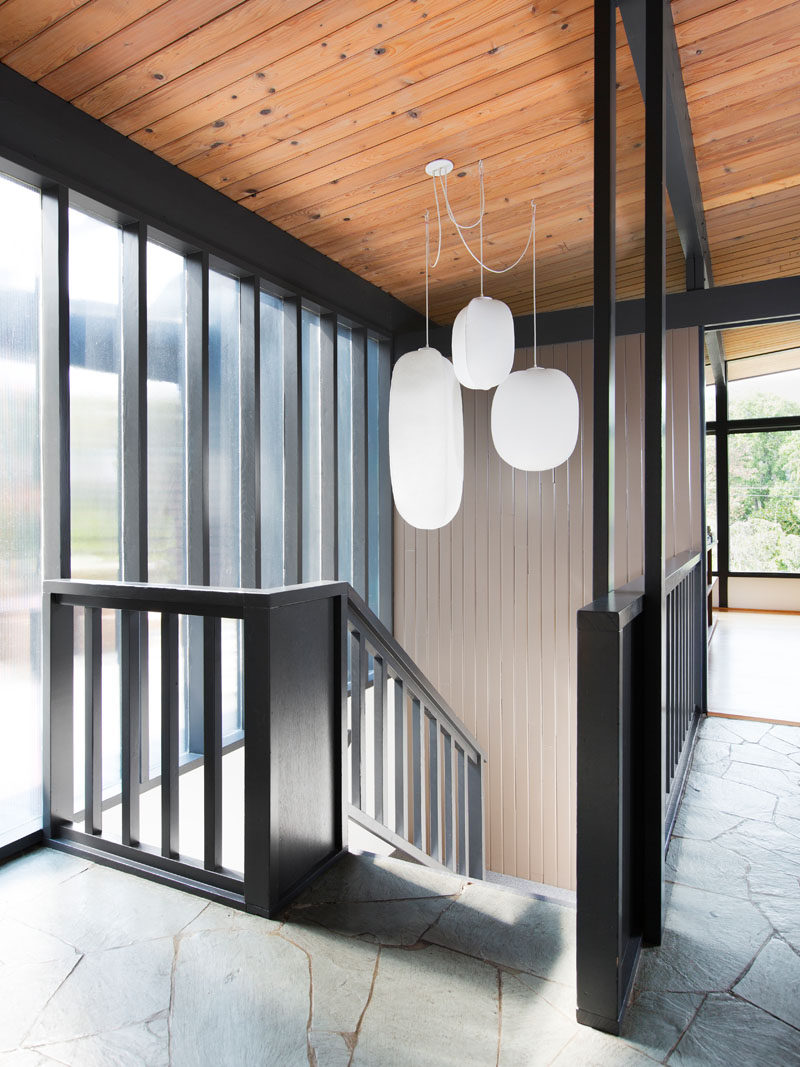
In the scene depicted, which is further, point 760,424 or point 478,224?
point 760,424

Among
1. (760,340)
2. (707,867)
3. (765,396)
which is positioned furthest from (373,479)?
(765,396)

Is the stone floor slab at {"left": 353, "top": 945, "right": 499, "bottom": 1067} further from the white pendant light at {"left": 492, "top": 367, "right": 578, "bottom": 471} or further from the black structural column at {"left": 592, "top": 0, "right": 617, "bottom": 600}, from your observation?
the white pendant light at {"left": 492, "top": 367, "right": 578, "bottom": 471}

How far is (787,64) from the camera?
8.40ft

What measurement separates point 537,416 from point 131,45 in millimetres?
1944

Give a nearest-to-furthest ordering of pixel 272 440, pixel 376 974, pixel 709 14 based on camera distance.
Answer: pixel 376 974
pixel 709 14
pixel 272 440

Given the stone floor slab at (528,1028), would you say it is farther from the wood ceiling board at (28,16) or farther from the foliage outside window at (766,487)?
the foliage outside window at (766,487)

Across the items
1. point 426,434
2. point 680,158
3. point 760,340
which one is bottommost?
point 426,434

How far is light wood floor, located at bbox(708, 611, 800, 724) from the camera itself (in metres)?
4.16

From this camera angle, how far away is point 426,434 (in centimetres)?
257

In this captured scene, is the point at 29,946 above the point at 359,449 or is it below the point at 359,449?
below

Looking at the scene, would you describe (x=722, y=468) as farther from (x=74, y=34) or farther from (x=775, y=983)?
(x=74, y=34)

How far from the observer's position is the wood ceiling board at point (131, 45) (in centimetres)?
216

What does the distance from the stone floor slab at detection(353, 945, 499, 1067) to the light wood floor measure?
2.95 meters

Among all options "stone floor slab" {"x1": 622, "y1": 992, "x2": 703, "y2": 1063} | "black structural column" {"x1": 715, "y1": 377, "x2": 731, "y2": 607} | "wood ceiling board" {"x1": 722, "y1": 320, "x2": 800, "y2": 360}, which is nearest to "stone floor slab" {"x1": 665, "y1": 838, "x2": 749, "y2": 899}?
"stone floor slab" {"x1": 622, "y1": 992, "x2": 703, "y2": 1063}
